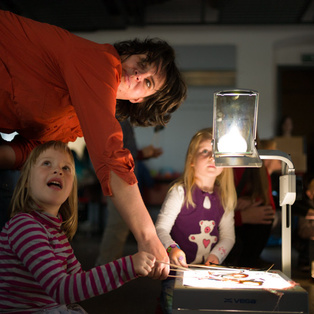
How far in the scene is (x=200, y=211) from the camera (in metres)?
1.95

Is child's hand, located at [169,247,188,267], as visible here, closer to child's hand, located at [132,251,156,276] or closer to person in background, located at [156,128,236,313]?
→ person in background, located at [156,128,236,313]

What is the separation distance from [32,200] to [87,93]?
1.29 feet

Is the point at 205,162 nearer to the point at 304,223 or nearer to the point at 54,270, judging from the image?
the point at 54,270

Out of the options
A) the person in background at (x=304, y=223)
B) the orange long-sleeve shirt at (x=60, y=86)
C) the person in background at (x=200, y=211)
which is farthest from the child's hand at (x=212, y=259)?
the person in background at (x=304, y=223)

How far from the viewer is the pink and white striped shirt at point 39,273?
3.62ft

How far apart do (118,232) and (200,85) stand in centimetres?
410

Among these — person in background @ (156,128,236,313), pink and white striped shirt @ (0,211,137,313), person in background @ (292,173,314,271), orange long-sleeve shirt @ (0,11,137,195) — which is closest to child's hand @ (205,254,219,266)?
person in background @ (156,128,236,313)

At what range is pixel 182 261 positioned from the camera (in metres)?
1.53

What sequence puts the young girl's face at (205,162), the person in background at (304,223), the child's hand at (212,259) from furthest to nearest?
1. the person in background at (304,223)
2. the young girl's face at (205,162)
3. the child's hand at (212,259)

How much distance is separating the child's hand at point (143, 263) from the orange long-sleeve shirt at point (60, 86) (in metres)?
0.18

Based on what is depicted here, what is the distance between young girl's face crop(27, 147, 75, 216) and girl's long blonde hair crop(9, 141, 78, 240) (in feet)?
0.05

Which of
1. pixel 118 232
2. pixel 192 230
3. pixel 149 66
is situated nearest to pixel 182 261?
pixel 192 230

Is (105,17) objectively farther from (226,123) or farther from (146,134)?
(226,123)

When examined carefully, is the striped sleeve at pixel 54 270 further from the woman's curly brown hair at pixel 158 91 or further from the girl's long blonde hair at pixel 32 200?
the woman's curly brown hair at pixel 158 91
